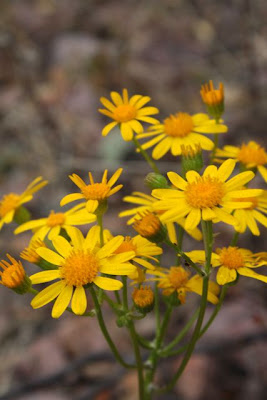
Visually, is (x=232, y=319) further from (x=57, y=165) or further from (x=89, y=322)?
(x=57, y=165)

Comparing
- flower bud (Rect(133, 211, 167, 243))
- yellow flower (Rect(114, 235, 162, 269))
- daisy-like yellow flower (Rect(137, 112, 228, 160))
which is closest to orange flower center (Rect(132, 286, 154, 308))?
yellow flower (Rect(114, 235, 162, 269))

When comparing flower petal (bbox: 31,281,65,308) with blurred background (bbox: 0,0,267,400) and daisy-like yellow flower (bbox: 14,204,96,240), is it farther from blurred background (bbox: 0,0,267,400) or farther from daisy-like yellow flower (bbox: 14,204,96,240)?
blurred background (bbox: 0,0,267,400)

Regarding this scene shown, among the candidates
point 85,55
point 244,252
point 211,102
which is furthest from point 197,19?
point 244,252

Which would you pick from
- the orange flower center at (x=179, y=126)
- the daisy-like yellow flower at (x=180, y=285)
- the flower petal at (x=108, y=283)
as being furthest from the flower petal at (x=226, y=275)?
the orange flower center at (x=179, y=126)

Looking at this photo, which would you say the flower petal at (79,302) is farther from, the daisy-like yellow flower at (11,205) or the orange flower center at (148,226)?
the daisy-like yellow flower at (11,205)

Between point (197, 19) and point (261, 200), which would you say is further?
point (197, 19)

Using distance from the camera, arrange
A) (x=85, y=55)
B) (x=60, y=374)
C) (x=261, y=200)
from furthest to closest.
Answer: (x=85, y=55) < (x=60, y=374) < (x=261, y=200)

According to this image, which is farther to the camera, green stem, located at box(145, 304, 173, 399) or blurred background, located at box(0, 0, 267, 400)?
blurred background, located at box(0, 0, 267, 400)
